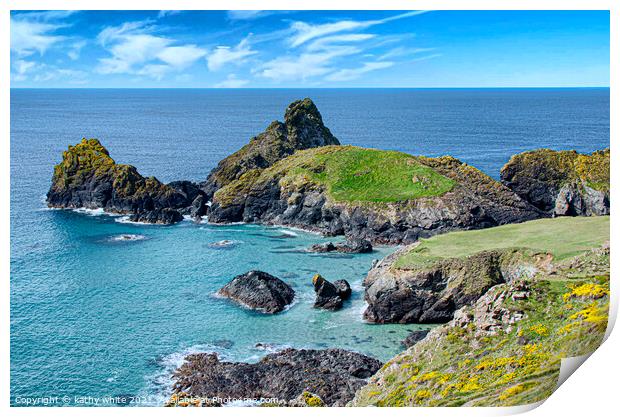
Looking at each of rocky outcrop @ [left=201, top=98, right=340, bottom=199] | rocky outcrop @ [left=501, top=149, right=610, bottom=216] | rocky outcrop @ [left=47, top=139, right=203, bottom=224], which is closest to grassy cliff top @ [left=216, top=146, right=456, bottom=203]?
rocky outcrop @ [left=47, top=139, right=203, bottom=224]

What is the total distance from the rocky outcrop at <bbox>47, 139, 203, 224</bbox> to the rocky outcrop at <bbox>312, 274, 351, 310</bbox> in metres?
37.2

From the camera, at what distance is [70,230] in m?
72.9

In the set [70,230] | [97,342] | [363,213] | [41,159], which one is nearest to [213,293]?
[97,342]

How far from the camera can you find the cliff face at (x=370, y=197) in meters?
68.0

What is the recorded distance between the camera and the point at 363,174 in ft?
259

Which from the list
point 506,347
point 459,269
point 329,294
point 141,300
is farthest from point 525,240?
point 141,300

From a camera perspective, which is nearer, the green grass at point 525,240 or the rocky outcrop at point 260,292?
the green grass at point 525,240

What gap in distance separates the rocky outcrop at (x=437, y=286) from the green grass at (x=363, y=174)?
89.9 ft

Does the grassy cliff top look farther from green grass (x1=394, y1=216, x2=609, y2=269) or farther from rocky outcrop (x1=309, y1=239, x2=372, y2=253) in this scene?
green grass (x1=394, y1=216, x2=609, y2=269)

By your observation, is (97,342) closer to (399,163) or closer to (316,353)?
(316,353)

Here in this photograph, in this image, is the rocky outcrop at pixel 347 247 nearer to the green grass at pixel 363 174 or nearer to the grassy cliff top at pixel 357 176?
the grassy cliff top at pixel 357 176

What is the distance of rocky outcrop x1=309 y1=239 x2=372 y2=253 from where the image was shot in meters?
63.0

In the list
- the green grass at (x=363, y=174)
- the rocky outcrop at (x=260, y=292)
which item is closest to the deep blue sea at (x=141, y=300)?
the rocky outcrop at (x=260, y=292)

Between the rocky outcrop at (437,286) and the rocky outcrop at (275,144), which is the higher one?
A: the rocky outcrop at (275,144)
